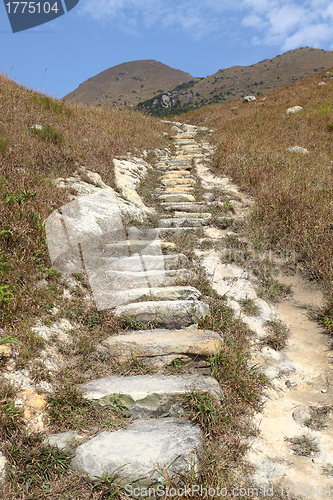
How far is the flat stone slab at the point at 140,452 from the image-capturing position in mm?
2156

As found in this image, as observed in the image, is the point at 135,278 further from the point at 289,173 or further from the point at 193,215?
the point at 289,173

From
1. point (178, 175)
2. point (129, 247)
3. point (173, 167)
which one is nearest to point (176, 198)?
point (178, 175)

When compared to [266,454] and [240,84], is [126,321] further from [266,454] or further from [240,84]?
[240,84]

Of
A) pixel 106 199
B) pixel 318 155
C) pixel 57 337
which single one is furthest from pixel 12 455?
pixel 318 155

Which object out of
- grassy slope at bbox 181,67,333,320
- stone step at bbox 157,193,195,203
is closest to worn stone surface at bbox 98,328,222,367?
grassy slope at bbox 181,67,333,320

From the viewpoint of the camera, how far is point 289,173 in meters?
7.50

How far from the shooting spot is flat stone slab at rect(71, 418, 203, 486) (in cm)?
216

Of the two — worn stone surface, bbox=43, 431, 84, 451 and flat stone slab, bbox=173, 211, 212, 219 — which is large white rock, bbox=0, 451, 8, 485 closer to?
worn stone surface, bbox=43, 431, 84, 451

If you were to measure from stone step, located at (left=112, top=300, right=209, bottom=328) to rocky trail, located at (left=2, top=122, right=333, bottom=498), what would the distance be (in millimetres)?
12

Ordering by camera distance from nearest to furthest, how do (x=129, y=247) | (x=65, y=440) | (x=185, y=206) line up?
1. (x=65, y=440)
2. (x=129, y=247)
3. (x=185, y=206)

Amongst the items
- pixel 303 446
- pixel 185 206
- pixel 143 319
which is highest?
pixel 185 206

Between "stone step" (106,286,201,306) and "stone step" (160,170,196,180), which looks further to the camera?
"stone step" (160,170,196,180)

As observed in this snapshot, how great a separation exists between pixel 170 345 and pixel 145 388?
21.5 inches

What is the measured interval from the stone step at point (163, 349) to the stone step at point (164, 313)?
0.34 meters
